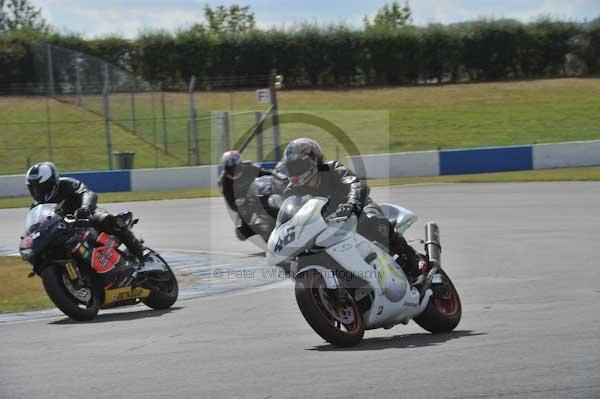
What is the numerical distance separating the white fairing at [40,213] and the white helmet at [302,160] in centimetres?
Result: 285

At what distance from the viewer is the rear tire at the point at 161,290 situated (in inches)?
386

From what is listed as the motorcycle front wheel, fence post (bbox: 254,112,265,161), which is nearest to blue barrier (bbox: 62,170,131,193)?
fence post (bbox: 254,112,265,161)

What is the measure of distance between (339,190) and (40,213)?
3045 mm

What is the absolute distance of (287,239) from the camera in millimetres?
6746

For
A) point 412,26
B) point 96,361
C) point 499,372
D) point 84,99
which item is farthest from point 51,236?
point 412,26

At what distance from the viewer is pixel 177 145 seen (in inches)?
1150

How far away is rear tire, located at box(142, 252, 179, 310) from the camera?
32.2 feet

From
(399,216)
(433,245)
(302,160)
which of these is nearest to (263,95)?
(433,245)

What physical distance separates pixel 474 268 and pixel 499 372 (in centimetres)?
584

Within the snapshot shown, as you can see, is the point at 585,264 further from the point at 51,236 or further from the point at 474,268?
the point at 51,236

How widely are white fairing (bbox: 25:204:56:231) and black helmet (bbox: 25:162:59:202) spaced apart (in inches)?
11.1

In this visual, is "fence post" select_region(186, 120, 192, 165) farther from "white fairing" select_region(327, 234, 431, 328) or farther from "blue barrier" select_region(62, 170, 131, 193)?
"white fairing" select_region(327, 234, 431, 328)

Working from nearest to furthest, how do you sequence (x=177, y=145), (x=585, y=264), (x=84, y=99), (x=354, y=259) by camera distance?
(x=354, y=259)
(x=585, y=264)
(x=177, y=145)
(x=84, y=99)

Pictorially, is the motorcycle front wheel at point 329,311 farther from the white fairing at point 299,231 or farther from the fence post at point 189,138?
the fence post at point 189,138
